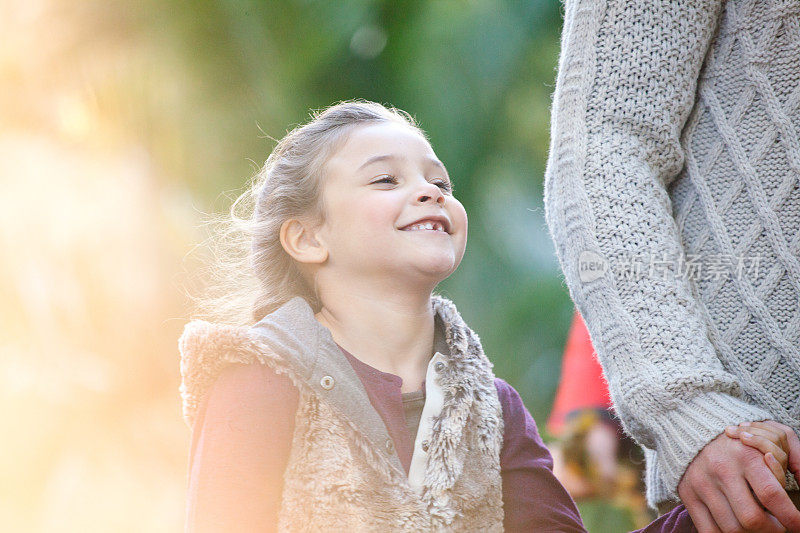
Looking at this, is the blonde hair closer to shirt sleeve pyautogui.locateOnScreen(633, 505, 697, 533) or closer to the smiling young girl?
the smiling young girl

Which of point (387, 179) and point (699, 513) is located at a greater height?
point (387, 179)

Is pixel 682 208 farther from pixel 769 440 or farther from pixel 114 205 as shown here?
pixel 114 205

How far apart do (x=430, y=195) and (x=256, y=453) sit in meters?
0.52

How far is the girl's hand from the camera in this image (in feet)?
3.11

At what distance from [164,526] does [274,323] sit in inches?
75.3

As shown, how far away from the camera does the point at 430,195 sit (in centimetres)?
148

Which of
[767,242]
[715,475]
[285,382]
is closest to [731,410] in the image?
[715,475]

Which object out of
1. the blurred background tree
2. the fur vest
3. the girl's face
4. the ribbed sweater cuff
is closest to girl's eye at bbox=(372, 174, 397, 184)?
the girl's face

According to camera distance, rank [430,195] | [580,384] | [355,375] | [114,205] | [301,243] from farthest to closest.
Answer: [114,205]
[580,384]
[301,243]
[430,195]
[355,375]

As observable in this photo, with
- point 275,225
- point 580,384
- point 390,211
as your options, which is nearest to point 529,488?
point 390,211

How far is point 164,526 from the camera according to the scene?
3010 mm

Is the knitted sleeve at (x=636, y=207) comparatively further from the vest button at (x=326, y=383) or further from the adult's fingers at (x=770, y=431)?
the vest button at (x=326, y=383)

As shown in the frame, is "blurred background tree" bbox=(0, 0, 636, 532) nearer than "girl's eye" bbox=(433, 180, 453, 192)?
No

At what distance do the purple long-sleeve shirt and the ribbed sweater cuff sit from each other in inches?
8.7
